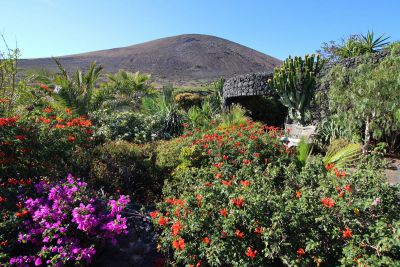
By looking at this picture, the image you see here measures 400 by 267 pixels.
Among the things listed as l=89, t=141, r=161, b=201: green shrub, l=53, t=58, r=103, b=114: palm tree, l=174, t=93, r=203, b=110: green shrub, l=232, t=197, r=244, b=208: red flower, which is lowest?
l=89, t=141, r=161, b=201: green shrub

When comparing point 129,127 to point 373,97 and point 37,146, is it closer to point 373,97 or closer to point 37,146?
point 37,146

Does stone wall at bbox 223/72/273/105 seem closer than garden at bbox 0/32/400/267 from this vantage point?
No

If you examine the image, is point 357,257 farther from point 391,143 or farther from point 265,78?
point 265,78

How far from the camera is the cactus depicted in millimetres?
10422

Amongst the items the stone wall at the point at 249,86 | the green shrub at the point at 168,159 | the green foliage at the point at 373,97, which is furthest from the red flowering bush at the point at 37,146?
the stone wall at the point at 249,86

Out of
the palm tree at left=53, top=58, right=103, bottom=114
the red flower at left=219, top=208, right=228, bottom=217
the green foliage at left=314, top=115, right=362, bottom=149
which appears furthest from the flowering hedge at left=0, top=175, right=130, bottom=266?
the green foliage at left=314, top=115, right=362, bottom=149

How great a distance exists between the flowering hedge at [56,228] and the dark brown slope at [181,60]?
51.2 m

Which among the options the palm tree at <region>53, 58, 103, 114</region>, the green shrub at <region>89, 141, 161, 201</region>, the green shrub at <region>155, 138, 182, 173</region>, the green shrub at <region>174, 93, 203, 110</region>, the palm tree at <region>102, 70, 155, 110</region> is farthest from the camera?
the green shrub at <region>174, 93, 203, 110</region>

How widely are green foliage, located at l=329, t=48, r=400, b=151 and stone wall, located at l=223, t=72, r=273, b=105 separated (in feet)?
17.6

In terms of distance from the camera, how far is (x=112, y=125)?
8516 mm

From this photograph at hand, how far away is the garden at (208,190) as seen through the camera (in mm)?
2635

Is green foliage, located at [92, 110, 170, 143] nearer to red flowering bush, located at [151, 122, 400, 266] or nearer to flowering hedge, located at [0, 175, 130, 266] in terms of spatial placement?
flowering hedge, located at [0, 175, 130, 266]

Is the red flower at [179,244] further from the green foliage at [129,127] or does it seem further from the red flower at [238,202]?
the green foliage at [129,127]

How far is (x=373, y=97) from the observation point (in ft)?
20.7
